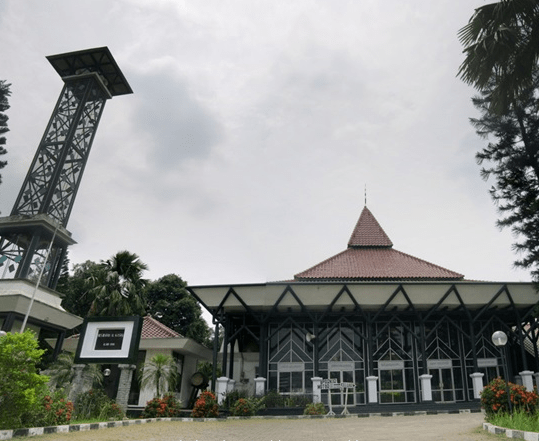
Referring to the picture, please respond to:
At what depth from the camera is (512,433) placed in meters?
9.12

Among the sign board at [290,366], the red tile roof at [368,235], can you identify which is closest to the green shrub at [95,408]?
the sign board at [290,366]

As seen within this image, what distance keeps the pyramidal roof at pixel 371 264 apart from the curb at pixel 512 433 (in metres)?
14.9

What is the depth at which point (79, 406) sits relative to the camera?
15320 millimetres

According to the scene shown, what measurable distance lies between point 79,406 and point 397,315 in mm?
16490

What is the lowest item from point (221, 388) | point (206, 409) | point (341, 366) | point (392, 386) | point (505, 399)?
point (206, 409)

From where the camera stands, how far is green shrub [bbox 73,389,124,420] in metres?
14.9

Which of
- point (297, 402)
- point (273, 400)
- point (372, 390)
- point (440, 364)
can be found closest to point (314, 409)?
point (297, 402)

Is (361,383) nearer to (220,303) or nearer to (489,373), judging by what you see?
(489,373)

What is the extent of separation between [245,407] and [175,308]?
25941 millimetres

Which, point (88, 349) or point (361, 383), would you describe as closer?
point (88, 349)

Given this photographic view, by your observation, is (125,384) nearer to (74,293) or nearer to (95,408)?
(95,408)

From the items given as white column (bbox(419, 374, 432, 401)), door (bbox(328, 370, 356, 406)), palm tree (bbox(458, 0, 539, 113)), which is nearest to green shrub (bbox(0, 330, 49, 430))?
palm tree (bbox(458, 0, 539, 113))

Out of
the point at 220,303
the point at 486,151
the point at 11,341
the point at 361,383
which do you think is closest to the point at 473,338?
the point at 361,383

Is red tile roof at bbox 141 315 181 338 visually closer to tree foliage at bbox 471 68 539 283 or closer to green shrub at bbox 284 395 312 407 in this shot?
green shrub at bbox 284 395 312 407
